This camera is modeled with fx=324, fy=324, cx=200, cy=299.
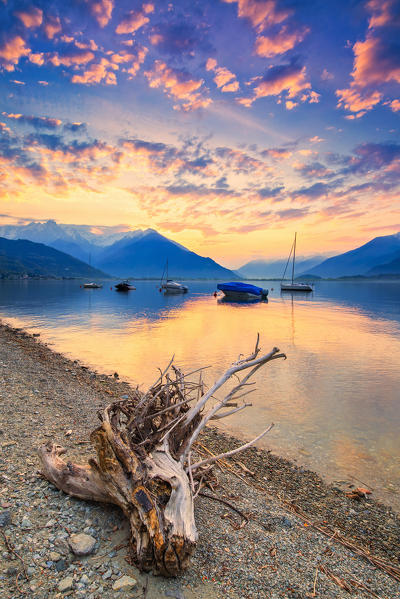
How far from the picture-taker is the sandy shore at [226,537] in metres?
3.79

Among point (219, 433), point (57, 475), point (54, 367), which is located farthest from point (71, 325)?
point (57, 475)

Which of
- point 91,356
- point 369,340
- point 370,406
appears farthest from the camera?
point 369,340

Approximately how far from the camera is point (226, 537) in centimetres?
476

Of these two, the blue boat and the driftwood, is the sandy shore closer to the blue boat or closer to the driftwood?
the driftwood

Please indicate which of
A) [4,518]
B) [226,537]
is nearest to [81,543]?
[4,518]

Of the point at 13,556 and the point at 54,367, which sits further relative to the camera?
the point at 54,367

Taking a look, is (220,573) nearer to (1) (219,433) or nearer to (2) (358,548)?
(2) (358,548)

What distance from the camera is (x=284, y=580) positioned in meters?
4.12

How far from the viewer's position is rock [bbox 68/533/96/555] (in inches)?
158

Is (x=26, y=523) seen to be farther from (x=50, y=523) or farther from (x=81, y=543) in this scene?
(x=81, y=543)

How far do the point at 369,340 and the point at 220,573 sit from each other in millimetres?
28755

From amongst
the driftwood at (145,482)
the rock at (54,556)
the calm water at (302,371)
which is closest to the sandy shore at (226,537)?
the rock at (54,556)

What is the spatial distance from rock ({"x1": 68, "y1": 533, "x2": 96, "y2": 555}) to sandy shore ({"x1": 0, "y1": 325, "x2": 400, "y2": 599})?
0.24 ft

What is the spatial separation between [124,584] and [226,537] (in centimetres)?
167
